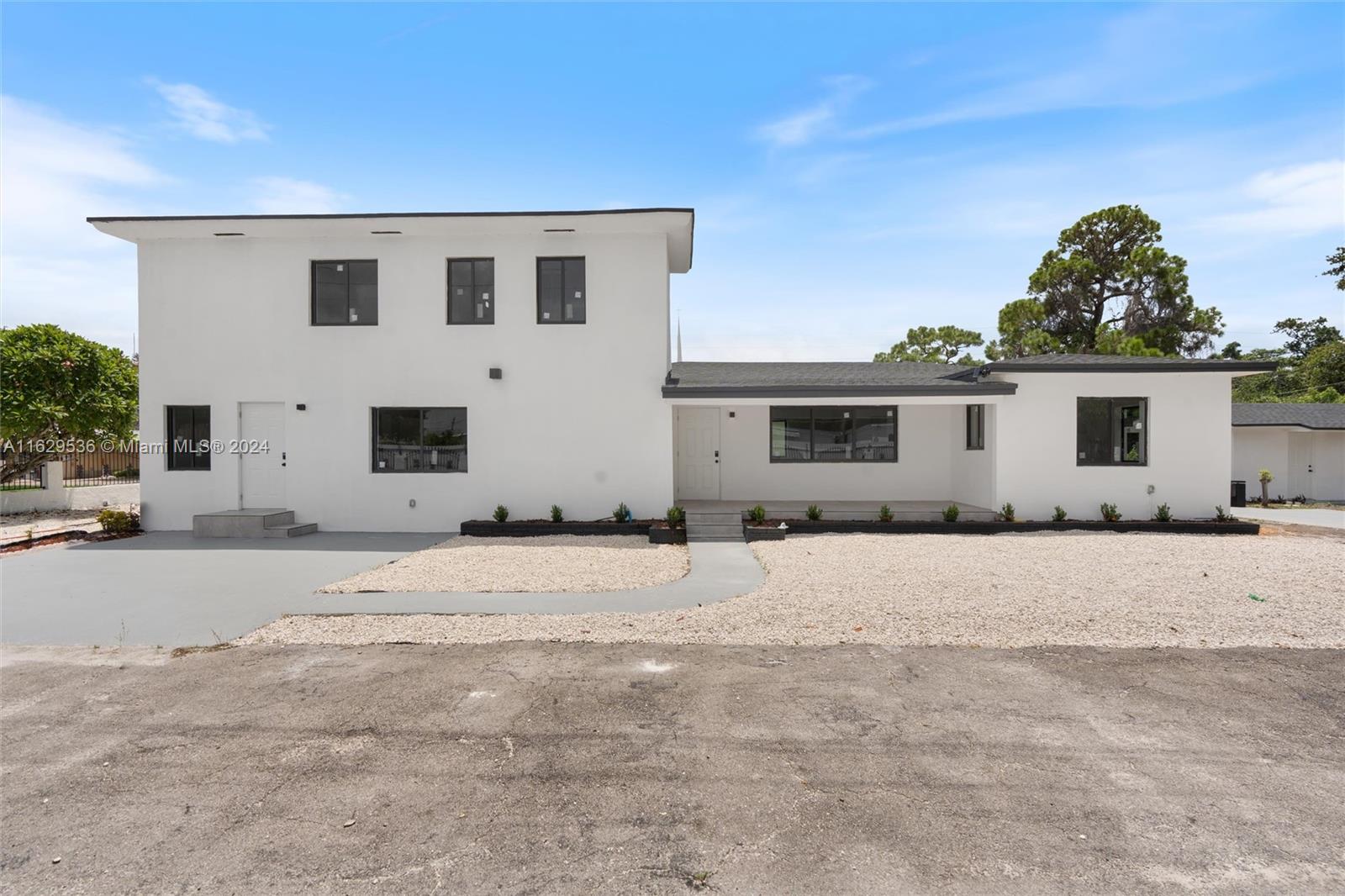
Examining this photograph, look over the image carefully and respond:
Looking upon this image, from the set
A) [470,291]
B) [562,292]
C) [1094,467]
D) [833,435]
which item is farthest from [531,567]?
[1094,467]

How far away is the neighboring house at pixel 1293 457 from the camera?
768 inches

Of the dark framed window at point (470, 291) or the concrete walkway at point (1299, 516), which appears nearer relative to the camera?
the dark framed window at point (470, 291)

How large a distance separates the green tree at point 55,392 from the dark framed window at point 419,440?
7.57 m

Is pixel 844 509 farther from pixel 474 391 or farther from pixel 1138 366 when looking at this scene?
pixel 474 391

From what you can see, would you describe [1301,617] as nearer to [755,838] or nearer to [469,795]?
[755,838]

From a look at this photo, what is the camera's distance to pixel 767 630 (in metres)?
6.32

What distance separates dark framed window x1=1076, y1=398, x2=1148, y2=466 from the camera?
12.5 meters

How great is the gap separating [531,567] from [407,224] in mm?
7175

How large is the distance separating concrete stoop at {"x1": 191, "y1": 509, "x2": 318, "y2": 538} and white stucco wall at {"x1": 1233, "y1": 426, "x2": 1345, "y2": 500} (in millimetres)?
25253

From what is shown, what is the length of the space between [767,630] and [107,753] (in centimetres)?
493

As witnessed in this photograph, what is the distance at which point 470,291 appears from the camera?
12.6 m

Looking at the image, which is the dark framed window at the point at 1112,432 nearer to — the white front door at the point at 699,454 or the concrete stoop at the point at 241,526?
the white front door at the point at 699,454

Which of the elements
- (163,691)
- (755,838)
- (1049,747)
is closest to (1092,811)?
(1049,747)

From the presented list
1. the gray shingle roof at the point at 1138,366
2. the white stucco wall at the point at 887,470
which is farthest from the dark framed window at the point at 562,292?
the gray shingle roof at the point at 1138,366
